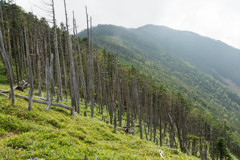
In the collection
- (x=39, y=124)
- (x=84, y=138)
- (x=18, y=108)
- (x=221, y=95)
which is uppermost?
(x=18, y=108)

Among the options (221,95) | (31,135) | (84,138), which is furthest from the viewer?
(221,95)

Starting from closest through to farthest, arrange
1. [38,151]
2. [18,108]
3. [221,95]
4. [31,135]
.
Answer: [38,151], [31,135], [18,108], [221,95]

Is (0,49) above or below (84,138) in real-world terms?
above

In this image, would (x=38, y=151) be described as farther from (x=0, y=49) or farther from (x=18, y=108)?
(x=0, y=49)

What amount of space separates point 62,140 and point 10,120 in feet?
13.2

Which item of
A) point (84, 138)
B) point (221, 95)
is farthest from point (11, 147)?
point (221, 95)

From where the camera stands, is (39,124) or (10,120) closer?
(10,120)

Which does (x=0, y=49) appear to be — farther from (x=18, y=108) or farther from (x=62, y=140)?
(x=62, y=140)

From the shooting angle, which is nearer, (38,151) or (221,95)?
(38,151)

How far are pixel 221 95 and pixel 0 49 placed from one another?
19648cm

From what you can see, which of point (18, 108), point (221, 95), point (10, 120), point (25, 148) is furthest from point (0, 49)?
point (221, 95)

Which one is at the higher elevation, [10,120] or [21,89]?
[10,120]

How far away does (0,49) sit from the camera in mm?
11195

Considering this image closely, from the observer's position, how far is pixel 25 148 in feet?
22.9
